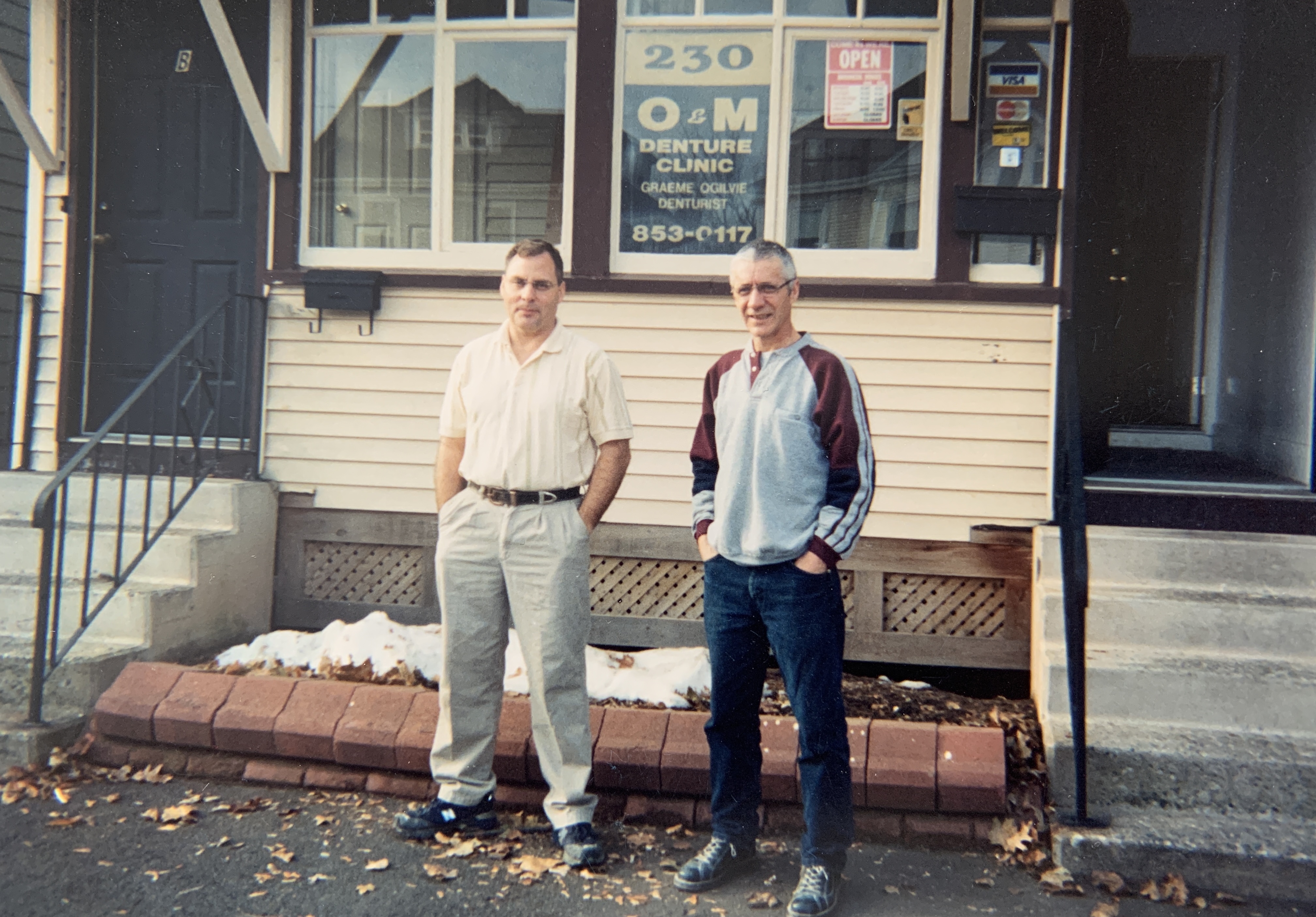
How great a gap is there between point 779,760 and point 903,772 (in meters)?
0.43

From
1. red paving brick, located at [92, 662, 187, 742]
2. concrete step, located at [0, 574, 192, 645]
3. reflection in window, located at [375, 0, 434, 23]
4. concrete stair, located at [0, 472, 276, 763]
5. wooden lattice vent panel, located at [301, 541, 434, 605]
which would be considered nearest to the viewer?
red paving brick, located at [92, 662, 187, 742]

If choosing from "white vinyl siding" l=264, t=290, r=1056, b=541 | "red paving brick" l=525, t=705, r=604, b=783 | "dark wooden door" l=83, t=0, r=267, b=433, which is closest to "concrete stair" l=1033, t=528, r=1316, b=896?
"white vinyl siding" l=264, t=290, r=1056, b=541

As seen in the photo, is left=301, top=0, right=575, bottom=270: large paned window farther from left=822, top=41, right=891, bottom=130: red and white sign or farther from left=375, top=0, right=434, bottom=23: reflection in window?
left=822, top=41, right=891, bottom=130: red and white sign

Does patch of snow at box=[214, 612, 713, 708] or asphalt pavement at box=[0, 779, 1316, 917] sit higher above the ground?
patch of snow at box=[214, 612, 713, 708]

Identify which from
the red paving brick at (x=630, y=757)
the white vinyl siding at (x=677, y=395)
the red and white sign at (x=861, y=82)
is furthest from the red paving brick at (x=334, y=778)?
the red and white sign at (x=861, y=82)

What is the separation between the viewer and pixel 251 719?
4.29m

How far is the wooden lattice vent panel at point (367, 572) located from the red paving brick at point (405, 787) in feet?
4.42

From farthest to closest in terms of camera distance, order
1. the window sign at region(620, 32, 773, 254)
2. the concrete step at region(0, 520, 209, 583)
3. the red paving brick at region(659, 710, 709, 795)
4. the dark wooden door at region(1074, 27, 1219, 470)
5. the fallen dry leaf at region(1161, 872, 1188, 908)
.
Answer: the dark wooden door at region(1074, 27, 1219, 470) → the window sign at region(620, 32, 773, 254) → the concrete step at region(0, 520, 209, 583) → the red paving brick at region(659, 710, 709, 795) → the fallen dry leaf at region(1161, 872, 1188, 908)

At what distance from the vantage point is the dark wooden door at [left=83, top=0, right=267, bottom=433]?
6020 millimetres

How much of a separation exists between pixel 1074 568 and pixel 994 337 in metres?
1.69

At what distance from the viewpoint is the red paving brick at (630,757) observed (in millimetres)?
3996

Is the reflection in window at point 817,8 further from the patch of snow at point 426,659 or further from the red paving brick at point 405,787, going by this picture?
the red paving brick at point 405,787

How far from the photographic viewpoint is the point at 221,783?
4285 millimetres

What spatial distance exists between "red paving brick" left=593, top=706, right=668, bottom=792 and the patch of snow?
1.01 feet
